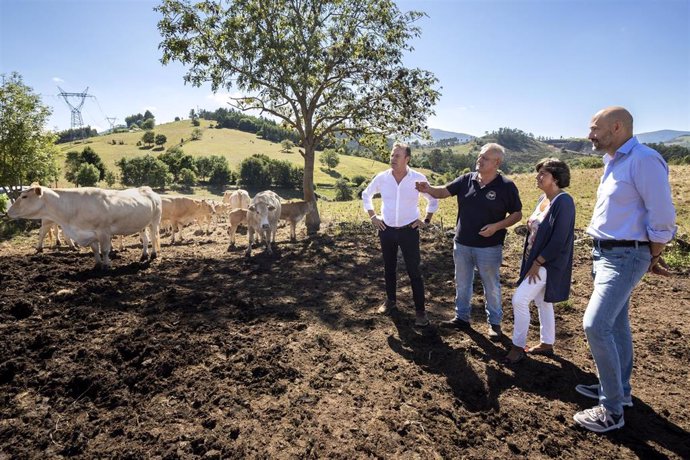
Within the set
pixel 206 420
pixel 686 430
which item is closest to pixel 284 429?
pixel 206 420

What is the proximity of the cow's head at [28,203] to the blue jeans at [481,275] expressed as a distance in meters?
8.96

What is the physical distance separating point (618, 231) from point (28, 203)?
35.4 feet

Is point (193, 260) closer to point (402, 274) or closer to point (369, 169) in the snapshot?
point (402, 274)

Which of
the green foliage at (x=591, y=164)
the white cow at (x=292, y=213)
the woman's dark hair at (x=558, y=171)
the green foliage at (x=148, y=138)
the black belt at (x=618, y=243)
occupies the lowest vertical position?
the white cow at (x=292, y=213)

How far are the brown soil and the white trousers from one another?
1.02ft

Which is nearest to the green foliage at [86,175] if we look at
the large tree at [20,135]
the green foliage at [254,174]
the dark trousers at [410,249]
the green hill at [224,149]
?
the green hill at [224,149]

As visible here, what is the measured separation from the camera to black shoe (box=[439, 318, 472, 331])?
19.2 ft

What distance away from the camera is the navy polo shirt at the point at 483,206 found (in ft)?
16.6

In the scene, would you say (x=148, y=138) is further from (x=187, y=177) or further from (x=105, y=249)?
(x=105, y=249)

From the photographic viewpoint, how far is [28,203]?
27.4ft

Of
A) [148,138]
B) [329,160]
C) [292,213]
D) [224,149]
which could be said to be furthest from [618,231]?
Result: [148,138]

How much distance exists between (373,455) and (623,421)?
2.42m

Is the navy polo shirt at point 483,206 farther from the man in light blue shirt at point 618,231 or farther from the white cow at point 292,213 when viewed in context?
the white cow at point 292,213

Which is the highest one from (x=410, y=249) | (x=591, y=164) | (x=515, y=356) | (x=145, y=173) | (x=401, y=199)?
(x=591, y=164)
